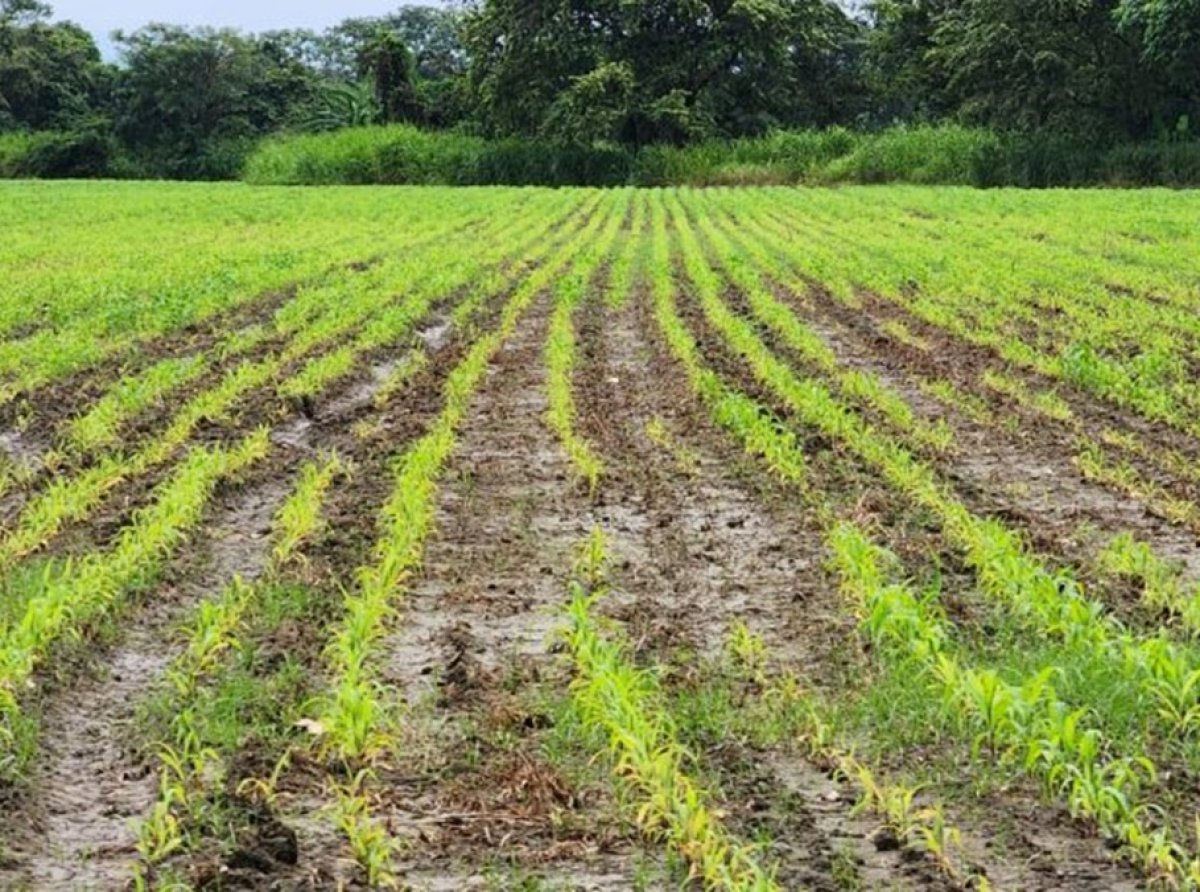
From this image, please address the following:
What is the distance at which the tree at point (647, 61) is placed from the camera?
4450cm

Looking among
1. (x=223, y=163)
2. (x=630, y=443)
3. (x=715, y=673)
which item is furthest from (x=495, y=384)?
(x=223, y=163)

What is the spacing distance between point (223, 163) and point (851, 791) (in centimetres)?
5641

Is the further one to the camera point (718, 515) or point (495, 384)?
point (495, 384)

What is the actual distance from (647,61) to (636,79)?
1.75 meters

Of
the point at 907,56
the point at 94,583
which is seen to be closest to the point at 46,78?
the point at 907,56

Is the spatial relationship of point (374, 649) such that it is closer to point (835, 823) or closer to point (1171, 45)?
point (835, 823)

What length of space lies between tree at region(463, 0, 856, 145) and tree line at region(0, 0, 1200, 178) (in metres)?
0.08

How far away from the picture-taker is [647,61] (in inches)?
1855

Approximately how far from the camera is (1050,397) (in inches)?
336

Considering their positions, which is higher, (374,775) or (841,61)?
(841,61)

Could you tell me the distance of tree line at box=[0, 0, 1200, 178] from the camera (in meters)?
38.5

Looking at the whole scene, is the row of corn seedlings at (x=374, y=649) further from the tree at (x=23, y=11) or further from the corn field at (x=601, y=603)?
the tree at (x=23, y=11)

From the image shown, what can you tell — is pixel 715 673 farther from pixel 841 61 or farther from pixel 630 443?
pixel 841 61

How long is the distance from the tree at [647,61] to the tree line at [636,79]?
0.08 meters
